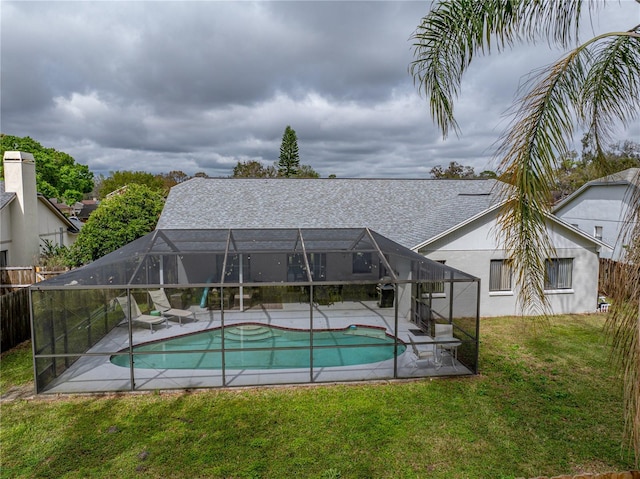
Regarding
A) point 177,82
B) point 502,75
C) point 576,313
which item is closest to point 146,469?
point 502,75

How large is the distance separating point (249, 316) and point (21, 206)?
12.7 meters

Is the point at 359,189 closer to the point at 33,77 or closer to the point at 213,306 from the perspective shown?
the point at 213,306

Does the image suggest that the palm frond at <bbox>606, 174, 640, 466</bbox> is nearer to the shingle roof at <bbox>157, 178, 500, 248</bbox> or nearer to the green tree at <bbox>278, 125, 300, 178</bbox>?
the shingle roof at <bbox>157, 178, 500, 248</bbox>

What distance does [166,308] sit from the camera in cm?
1214

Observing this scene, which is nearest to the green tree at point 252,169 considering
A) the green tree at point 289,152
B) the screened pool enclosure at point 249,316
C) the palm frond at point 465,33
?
the green tree at point 289,152

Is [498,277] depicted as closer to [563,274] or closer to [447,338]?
[563,274]

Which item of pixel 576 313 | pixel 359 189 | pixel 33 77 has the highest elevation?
pixel 33 77

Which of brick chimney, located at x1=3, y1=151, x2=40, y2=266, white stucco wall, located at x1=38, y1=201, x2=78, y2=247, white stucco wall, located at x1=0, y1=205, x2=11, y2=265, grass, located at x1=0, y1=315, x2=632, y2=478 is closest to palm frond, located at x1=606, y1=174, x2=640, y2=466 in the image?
grass, located at x1=0, y1=315, x2=632, y2=478

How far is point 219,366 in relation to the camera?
32.0 feet

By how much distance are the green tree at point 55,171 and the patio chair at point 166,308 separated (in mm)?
39498

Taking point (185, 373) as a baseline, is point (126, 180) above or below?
above

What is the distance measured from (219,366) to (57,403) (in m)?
3.32

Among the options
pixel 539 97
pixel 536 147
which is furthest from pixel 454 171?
pixel 536 147

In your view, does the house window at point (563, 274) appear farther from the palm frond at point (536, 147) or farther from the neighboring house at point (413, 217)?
the palm frond at point (536, 147)
